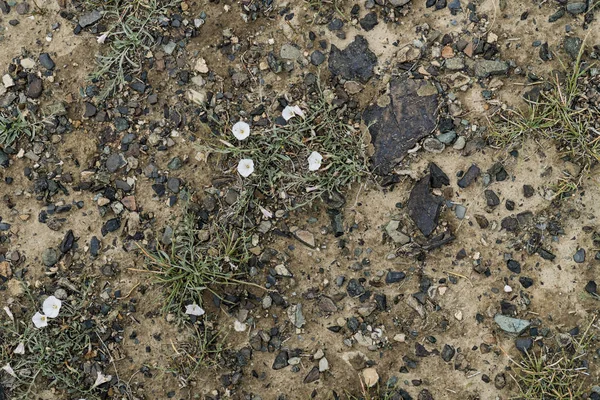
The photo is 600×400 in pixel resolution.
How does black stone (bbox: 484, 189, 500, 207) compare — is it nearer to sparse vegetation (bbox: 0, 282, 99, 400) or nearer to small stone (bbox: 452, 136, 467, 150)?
small stone (bbox: 452, 136, 467, 150)

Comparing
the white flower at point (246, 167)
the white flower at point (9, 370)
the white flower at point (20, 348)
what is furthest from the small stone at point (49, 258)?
the white flower at point (246, 167)

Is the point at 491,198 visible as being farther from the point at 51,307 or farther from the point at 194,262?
the point at 51,307

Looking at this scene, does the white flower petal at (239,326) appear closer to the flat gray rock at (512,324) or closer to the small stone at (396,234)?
the small stone at (396,234)

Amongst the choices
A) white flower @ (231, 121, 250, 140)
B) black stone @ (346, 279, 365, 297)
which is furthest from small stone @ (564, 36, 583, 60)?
white flower @ (231, 121, 250, 140)

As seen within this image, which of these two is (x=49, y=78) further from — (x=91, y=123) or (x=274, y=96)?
(x=274, y=96)

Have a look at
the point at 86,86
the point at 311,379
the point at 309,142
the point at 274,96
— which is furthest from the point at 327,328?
the point at 86,86

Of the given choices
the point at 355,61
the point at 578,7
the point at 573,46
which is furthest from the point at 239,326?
the point at 578,7
